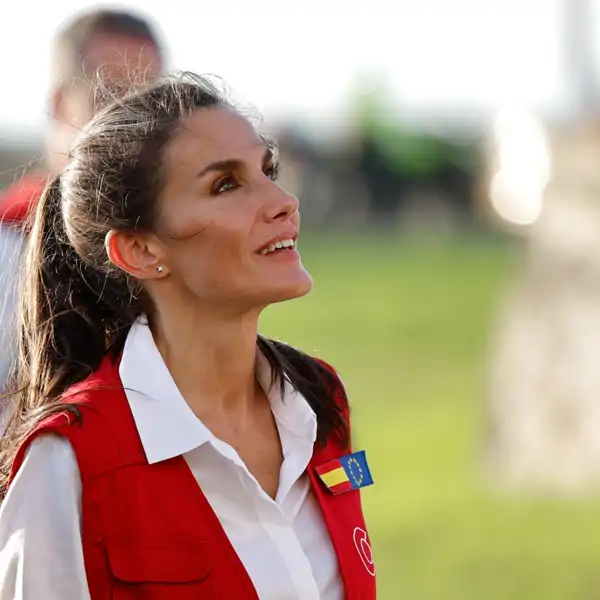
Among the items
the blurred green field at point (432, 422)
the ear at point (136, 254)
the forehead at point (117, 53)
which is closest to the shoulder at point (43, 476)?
the ear at point (136, 254)

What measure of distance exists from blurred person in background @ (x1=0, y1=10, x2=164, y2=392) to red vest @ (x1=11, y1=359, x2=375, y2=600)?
0.56 meters

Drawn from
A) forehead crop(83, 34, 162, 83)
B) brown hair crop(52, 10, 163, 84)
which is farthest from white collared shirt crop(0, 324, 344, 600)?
brown hair crop(52, 10, 163, 84)

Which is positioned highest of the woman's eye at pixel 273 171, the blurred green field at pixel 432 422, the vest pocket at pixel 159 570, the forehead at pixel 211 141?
the forehead at pixel 211 141

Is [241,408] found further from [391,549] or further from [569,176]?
[569,176]

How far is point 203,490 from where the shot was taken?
2453 mm

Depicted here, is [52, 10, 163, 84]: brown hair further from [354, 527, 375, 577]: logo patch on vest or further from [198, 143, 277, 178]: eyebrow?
[354, 527, 375, 577]: logo patch on vest

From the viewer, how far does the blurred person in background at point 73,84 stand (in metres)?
2.92

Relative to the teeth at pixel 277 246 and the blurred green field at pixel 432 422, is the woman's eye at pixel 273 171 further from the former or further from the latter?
the blurred green field at pixel 432 422

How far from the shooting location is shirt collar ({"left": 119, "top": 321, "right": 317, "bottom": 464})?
2430mm

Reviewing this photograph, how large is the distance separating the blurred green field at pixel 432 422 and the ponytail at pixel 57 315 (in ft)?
5.74

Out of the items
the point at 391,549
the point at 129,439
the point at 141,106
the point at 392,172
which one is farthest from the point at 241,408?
the point at 392,172

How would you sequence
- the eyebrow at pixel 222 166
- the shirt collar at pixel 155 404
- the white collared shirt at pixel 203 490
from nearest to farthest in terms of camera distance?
the white collared shirt at pixel 203 490 < the shirt collar at pixel 155 404 < the eyebrow at pixel 222 166

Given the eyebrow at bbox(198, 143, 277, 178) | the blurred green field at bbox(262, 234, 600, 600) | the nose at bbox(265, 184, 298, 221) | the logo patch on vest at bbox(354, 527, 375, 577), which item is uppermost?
the eyebrow at bbox(198, 143, 277, 178)

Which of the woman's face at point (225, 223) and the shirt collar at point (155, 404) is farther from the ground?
the woman's face at point (225, 223)
